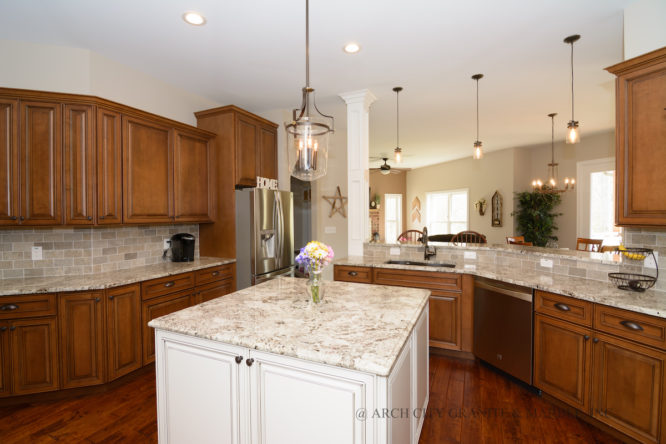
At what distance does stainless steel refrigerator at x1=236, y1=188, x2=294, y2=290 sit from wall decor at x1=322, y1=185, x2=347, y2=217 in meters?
1.95

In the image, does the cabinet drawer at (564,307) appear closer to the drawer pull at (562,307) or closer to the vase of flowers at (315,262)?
the drawer pull at (562,307)

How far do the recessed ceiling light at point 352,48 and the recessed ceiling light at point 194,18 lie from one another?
120cm

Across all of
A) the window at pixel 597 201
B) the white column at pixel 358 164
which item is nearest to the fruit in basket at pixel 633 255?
the white column at pixel 358 164

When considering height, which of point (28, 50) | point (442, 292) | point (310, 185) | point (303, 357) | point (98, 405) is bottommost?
point (98, 405)

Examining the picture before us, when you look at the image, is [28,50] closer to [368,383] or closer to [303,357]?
[303,357]

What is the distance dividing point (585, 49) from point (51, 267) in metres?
5.28

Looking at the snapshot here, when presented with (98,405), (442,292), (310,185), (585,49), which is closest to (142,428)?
(98,405)

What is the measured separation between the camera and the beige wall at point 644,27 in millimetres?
2125

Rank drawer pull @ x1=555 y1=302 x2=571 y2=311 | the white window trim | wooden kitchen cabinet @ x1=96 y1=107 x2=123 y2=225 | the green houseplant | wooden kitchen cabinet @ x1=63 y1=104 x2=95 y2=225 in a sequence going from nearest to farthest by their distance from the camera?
drawer pull @ x1=555 y1=302 x2=571 y2=311 < wooden kitchen cabinet @ x1=63 y1=104 x2=95 y2=225 < wooden kitchen cabinet @ x1=96 y1=107 x2=123 y2=225 < the white window trim < the green houseplant

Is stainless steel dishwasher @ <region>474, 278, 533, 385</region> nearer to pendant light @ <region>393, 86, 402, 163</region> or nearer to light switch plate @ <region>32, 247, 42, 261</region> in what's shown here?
pendant light @ <region>393, 86, 402, 163</region>

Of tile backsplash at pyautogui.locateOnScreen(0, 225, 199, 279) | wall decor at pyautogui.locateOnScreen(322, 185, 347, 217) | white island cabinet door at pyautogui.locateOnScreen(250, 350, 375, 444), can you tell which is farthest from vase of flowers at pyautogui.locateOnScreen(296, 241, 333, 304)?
wall decor at pyautogui.locateOnScreen(322, 185, 347, 217)

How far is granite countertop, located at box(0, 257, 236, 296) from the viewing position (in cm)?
232

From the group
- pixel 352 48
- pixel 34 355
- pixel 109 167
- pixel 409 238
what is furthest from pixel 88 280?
pixel 409 238

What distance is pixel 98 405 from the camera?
2350 millimetres
